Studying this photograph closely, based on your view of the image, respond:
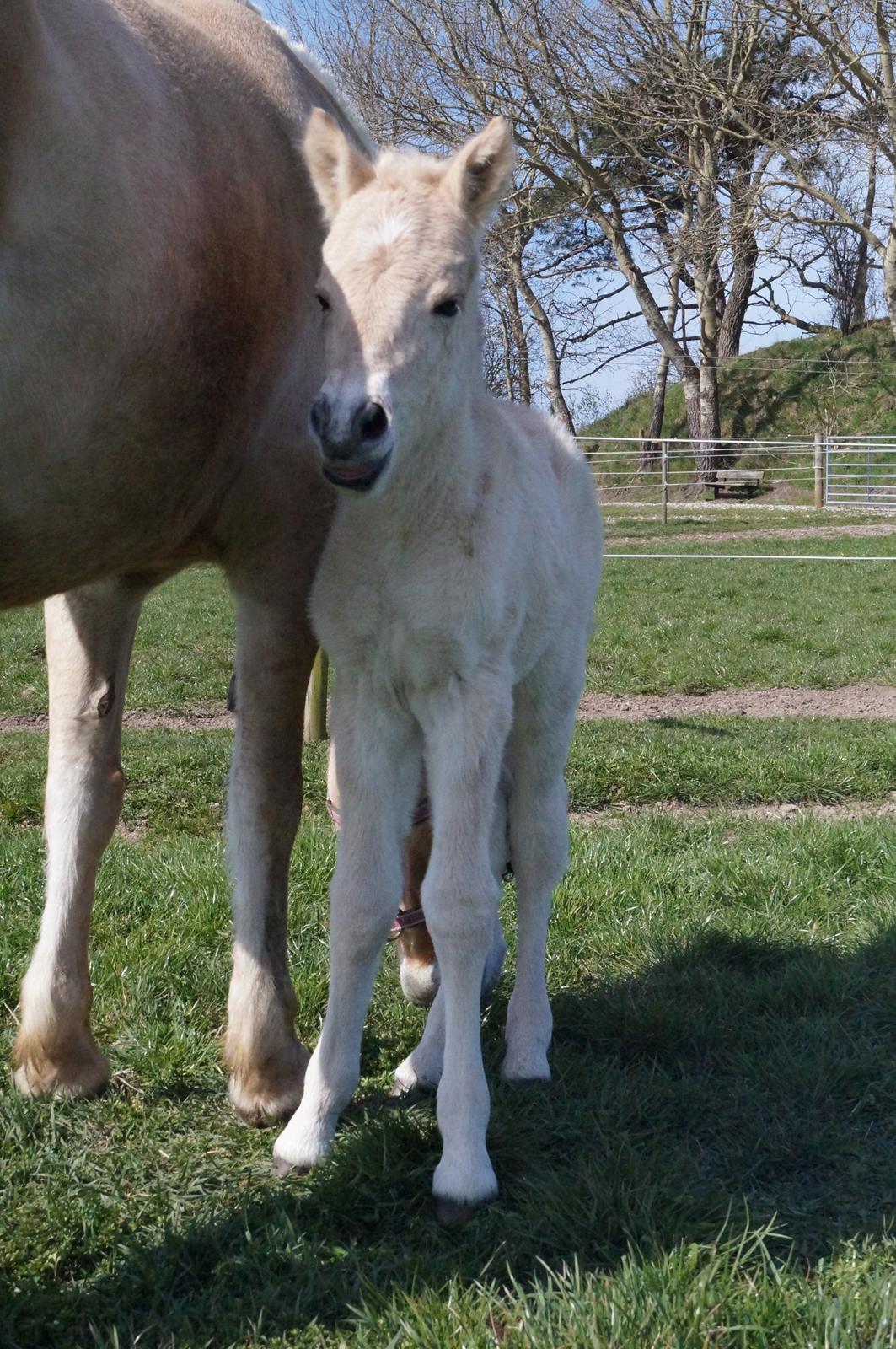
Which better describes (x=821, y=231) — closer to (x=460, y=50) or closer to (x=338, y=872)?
(x=460, y=50)

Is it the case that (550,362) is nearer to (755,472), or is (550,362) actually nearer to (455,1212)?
(755,472)

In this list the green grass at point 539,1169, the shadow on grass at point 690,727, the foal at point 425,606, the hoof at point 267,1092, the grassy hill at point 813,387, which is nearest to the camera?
the green grass at point 539,1169

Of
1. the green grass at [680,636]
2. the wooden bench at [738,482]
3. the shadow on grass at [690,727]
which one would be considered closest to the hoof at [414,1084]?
the shadow on grass at [690,727]

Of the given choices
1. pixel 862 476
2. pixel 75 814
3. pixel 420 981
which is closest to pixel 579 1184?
pixel 420 981

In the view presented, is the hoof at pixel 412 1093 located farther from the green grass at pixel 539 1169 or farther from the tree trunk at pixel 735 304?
the tree trunk at pixel 735 304

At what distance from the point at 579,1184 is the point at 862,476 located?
24.2 meters

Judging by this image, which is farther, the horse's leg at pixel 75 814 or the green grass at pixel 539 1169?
the horse's leg at pixel 75 814

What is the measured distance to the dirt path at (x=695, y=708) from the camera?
27.4ft

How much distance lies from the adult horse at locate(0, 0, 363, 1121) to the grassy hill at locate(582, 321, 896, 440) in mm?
30858

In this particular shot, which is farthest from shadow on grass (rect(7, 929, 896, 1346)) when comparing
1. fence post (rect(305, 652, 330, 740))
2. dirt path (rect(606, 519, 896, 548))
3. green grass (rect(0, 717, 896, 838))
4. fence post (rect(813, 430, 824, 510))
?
fence post (rect(813, 430, 824, 510))

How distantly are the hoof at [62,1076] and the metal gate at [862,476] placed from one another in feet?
76.2

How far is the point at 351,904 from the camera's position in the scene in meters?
2.67

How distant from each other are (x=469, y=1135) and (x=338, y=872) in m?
0.58

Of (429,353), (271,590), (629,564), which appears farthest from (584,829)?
(629,564)
